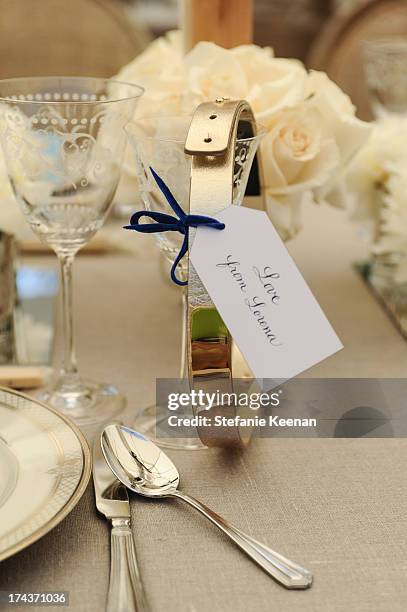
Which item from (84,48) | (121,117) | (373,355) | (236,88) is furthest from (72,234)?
(84,48)

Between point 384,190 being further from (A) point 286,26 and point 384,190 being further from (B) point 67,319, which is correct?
(A) point 286,26

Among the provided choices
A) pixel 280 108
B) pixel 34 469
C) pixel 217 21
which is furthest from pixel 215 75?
pixel 34 469

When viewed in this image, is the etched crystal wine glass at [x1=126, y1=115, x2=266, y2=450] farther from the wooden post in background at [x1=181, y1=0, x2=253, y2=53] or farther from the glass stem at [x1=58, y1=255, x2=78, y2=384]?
the wooden post in background at [x1=181, y1=0, x2=253, y2=53]

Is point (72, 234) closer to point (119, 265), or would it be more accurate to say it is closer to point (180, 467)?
point (180, 467)

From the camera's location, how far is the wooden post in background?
90 centimetres

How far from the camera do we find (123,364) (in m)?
0.77

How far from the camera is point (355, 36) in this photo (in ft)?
6.31

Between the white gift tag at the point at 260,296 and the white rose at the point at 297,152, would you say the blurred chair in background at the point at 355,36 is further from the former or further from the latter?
the white gift tag at the point at 260,296

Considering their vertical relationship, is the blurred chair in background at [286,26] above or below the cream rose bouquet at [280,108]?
below

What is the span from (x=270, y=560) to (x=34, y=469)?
158 mm

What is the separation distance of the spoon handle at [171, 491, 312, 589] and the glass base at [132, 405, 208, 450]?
113 mm

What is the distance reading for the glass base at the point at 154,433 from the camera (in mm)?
617

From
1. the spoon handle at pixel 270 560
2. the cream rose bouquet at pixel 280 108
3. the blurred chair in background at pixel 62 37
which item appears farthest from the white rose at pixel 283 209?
the blurred chair in background at pixel 62 37

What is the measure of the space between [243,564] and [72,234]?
1.06ft
